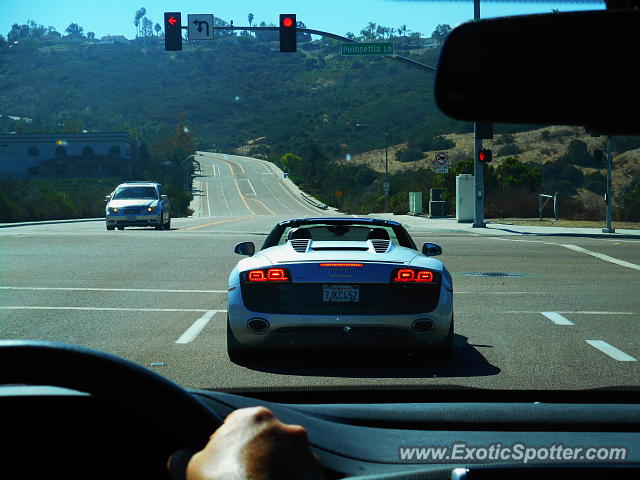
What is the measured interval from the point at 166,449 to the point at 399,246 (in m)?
7.47

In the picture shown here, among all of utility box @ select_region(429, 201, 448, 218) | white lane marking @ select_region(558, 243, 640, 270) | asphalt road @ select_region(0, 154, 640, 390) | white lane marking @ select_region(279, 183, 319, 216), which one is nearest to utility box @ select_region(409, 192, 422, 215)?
utility box @ select_region(429, 201, 448, 218)

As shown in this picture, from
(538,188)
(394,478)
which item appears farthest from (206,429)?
(538,188)

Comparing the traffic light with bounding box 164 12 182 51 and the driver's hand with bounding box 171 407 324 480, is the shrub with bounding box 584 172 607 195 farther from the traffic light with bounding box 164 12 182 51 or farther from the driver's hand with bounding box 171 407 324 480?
the driver's hand with bounding box 171 407 324 480

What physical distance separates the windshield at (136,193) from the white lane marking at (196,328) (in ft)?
85.6

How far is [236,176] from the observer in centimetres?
15450

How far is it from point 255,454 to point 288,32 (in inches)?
1188

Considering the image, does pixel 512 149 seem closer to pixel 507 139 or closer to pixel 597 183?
pixel 507 139

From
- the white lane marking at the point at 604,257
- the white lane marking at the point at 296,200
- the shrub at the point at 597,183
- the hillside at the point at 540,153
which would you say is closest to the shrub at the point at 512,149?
the hillside at the point at 540,153

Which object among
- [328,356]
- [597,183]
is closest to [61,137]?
[597,183]

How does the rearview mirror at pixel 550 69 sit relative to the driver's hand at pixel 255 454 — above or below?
above

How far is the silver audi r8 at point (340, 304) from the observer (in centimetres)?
833

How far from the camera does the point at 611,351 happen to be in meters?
9.23

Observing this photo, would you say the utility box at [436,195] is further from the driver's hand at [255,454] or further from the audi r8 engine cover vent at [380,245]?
the driver's hand at [255,454]

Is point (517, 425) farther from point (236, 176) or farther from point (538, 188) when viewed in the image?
point (236, 176)
